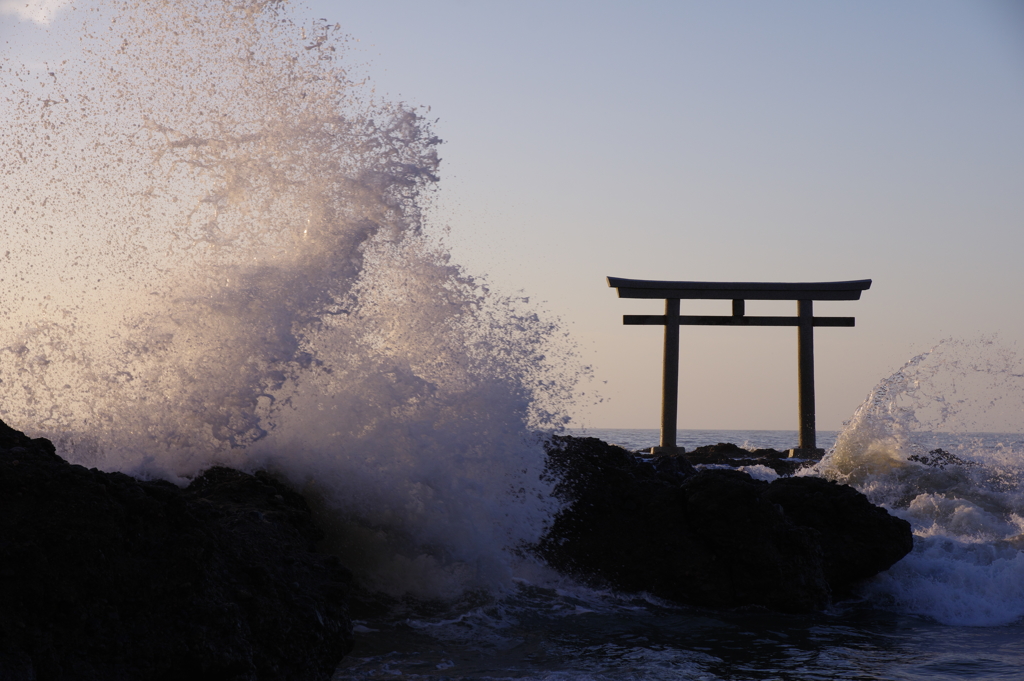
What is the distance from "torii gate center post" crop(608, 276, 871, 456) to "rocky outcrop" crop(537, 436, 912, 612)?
6.56 metres

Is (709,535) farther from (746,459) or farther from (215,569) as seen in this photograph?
(746,459)

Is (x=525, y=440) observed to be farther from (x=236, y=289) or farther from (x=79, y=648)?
(x=79, y=648)

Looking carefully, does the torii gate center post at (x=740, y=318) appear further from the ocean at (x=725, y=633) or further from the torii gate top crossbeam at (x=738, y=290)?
the ocean at (x=725, y=633)

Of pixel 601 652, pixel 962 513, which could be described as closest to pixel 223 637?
pixel 601 652

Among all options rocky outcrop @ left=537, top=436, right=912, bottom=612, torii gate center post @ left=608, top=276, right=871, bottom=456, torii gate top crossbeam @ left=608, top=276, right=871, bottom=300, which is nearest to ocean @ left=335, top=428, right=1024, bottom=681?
rocky outcrop @ left=537, top=436, right=912, bottom=612

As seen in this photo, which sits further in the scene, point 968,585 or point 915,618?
point 968,585

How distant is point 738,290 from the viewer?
12391mm

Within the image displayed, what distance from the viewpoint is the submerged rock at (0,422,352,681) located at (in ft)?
7.83

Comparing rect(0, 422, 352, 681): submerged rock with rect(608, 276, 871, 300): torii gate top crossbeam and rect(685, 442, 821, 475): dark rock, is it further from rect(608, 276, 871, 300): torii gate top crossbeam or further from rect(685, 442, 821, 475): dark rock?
rect(608, 276, 871, 300): torii gate top crossbeam

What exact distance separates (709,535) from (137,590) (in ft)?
11.5

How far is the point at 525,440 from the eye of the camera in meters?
5.35

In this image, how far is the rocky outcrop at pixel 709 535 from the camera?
195 inches

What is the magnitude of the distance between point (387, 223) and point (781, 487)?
339cm

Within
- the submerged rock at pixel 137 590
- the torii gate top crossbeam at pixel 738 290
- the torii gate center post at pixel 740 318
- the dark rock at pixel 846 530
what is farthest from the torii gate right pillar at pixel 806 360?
the submerged rock at pixel 137 590
